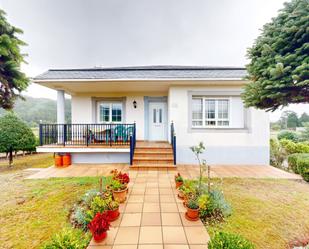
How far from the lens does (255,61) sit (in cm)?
331

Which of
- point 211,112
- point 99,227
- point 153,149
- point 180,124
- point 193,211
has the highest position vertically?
point 211,112

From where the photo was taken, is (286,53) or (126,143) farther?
(126,143)

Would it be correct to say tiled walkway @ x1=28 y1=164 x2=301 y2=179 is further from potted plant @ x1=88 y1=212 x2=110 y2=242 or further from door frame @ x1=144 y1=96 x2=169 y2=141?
potted plant @ x1=88 y1=212 x2=110 y2=242

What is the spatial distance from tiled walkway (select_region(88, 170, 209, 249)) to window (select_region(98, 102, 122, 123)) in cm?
563

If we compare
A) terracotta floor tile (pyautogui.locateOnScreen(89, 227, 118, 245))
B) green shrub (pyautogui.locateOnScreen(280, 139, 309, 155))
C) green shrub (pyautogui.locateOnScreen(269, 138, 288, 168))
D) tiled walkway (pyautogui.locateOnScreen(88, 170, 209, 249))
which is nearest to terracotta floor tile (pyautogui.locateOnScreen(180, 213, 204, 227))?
tiled walkway (pyautogui.locateOnScreen(88, 170, 209, 249))

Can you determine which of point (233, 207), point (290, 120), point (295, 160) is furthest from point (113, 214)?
point (290, 120)

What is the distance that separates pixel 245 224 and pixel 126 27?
1621cm

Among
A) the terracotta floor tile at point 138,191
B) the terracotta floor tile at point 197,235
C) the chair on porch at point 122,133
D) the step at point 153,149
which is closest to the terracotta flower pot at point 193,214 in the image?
the terracotta floor tile at point 197,235

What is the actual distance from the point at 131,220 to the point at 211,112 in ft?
22.0

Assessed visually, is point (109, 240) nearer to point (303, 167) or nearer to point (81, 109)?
point (303, 167)

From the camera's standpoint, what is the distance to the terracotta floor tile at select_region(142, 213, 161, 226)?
3211 millimetres

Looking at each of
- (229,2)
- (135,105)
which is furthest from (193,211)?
(229,2)

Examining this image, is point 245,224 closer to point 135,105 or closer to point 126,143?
point 126,143

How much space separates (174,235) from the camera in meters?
2.87
